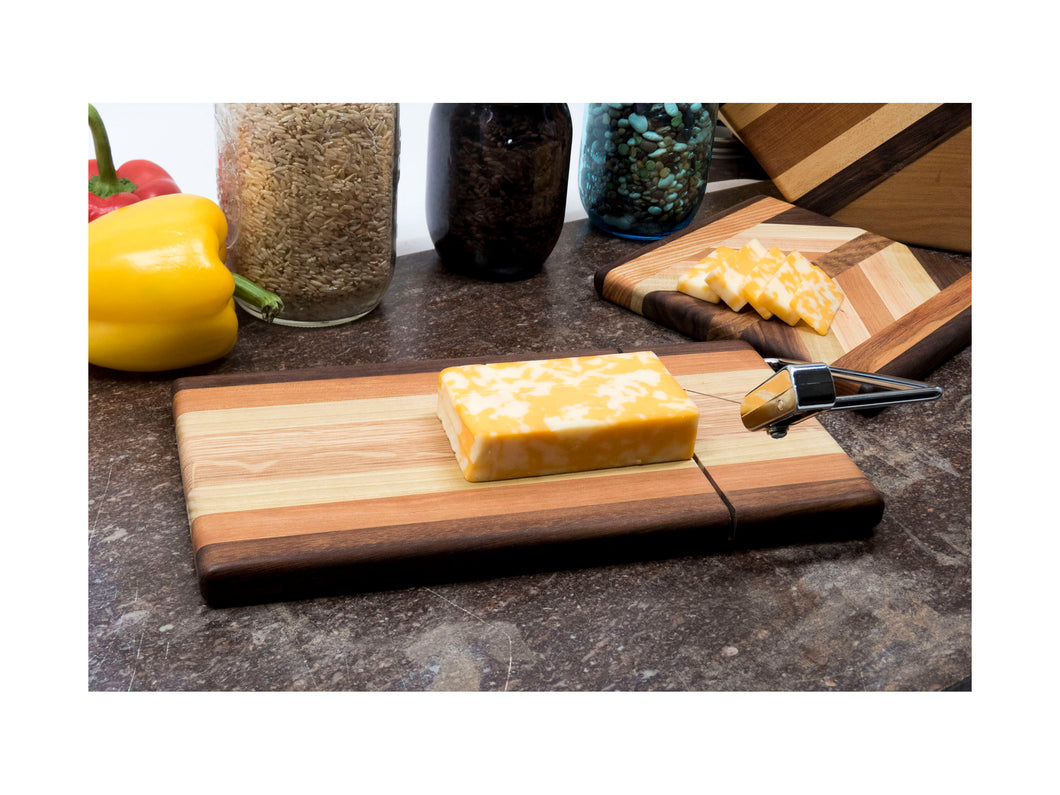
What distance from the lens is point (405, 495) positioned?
88 centimetres

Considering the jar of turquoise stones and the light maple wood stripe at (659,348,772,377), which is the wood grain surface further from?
the light maple wood stripe at (659,348,772,377)

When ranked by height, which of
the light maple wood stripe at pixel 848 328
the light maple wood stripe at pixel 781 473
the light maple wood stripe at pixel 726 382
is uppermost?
the light maple wood stripe at pixel 848 328

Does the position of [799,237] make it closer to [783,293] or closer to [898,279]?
[898,279]

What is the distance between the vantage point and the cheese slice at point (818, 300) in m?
1.25

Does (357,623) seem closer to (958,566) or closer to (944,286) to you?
(958,566)

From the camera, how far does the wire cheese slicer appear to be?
2.84ft

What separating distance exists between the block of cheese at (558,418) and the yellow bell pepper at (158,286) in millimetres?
315

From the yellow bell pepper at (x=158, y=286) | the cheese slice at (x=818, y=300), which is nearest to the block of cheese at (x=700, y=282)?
the cheese slice at (x=818, y=300)

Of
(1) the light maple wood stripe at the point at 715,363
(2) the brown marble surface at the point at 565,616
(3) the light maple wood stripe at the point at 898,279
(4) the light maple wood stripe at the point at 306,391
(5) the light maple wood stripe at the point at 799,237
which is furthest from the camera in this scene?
(5) the light maple wood stripe at the point at 799,237

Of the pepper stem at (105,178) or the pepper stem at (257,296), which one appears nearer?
the pepper stem at (257,296)

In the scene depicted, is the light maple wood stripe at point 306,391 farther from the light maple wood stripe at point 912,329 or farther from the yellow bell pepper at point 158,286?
the light maple wood stripe at point 912,329

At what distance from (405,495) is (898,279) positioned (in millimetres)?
866

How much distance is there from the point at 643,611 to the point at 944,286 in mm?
805
